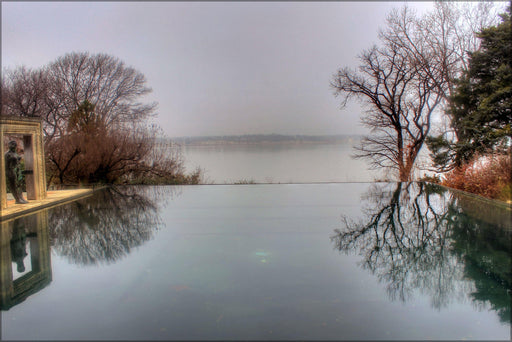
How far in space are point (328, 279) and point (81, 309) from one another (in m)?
1.40

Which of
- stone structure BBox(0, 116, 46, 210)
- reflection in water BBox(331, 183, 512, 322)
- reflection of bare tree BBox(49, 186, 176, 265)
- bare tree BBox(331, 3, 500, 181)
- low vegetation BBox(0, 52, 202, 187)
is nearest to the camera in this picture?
reflection in water BBox(331, 183, 512, 322)

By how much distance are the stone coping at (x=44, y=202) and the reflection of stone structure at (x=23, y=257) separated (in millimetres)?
157

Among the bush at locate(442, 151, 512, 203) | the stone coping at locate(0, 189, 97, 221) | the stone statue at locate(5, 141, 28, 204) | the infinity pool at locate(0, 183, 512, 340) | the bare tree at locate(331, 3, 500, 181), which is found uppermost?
the bare tree at locate(331, 3, 500, 181)

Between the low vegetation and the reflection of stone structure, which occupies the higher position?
the low vegetation

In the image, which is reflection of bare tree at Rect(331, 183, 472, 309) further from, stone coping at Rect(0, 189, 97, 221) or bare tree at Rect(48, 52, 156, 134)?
bare tree at Rect(48, 52, 156, 134)

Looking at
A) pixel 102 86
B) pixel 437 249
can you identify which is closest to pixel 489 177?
pixel 437 249

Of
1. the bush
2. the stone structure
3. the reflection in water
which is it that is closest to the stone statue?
the stone structure

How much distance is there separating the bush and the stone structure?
5805mm

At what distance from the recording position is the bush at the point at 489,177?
4.68m

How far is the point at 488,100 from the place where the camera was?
6176 mm

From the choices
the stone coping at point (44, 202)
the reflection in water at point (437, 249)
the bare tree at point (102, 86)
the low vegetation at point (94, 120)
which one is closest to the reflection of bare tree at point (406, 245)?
the reflection in water at point (437, 249)

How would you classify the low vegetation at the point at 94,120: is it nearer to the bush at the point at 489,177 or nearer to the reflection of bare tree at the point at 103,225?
the reflection of bare tree at the point at 103,225

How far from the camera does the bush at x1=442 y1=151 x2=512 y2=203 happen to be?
468 centimetres

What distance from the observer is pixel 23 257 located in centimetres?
288
